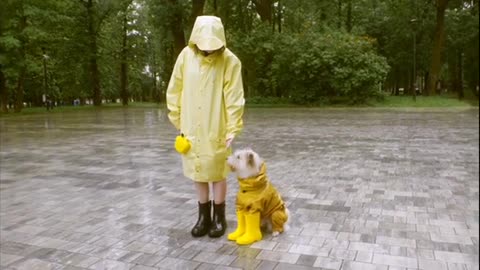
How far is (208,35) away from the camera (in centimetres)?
376

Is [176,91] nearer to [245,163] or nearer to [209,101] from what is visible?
[209,101]

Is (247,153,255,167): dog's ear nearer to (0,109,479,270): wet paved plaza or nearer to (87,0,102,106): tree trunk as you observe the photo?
(0,109,479,270): wet paved plaza

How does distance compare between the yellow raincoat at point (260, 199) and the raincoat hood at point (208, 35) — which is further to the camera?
the yellow raincoat at point (260, 199)

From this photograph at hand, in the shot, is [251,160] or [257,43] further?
[257,43]

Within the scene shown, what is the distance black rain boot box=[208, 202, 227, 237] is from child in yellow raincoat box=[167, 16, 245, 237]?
0.37m

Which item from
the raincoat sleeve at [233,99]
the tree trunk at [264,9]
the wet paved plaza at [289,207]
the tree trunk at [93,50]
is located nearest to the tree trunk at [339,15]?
the tree trunk at [264,9]

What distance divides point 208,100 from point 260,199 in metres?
0.94

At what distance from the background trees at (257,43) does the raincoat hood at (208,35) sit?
15.6 metres

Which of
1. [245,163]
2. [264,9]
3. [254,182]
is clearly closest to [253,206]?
[254,182]

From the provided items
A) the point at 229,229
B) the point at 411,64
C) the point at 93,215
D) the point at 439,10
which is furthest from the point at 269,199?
the point at 411,64

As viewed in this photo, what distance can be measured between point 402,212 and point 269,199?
1625 mm

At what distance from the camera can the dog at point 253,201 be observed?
12.3 feet

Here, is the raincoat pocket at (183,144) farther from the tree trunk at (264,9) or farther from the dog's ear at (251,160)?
the tree trunk at (264,9)

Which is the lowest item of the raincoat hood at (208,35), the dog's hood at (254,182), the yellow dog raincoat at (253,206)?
the yellow dog raincoat at (253,206)
